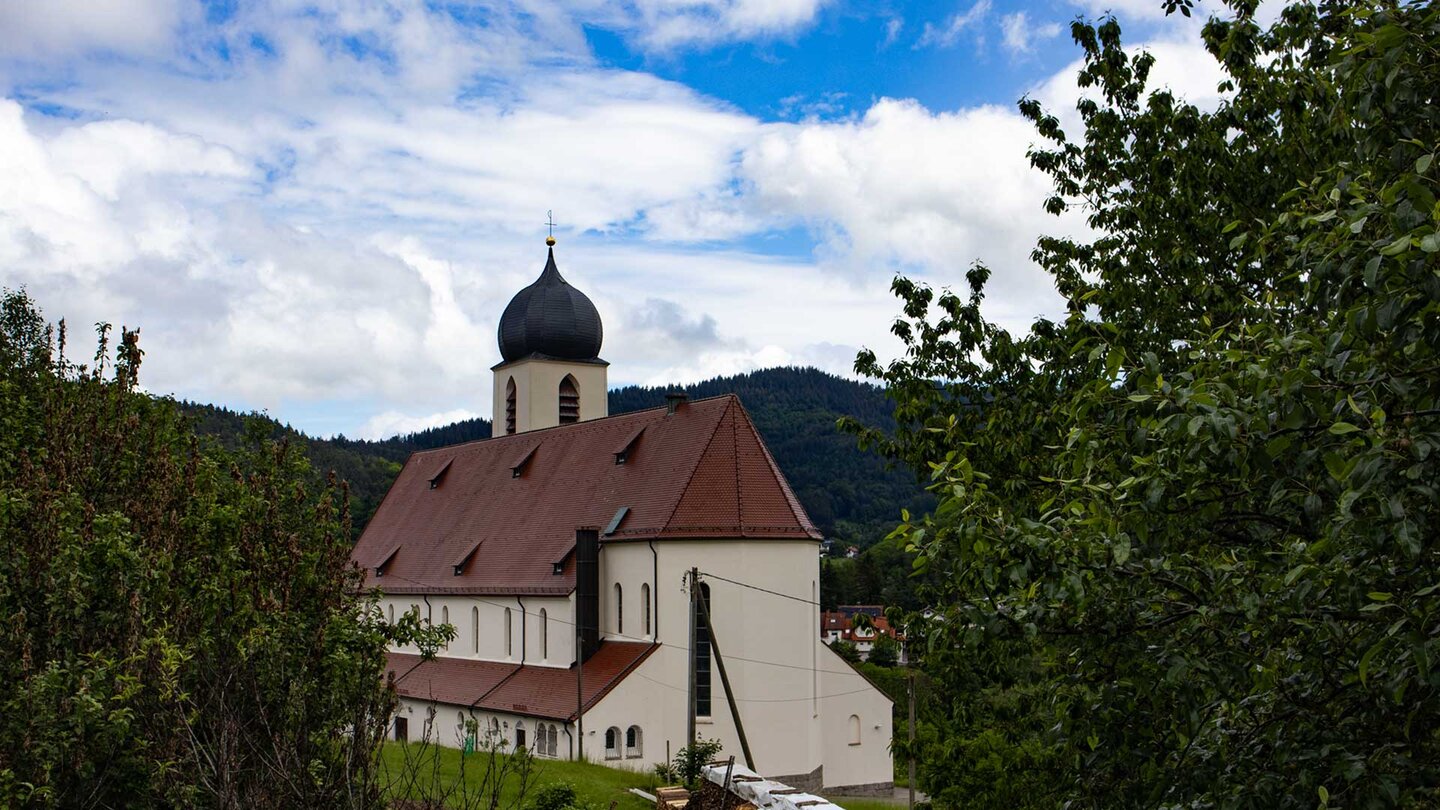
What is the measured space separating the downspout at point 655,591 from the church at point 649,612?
0.07 metres

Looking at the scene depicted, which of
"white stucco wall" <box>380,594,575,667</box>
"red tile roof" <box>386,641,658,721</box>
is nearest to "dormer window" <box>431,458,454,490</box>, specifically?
"white stucco wall" <box>380,594,575,667</box>

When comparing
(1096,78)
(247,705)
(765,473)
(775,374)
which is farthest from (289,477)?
(775,374)

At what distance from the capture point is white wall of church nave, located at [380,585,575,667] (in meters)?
→ 36.7

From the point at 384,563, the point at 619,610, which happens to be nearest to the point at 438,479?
the point at 384,563

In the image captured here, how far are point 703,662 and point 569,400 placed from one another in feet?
63.4

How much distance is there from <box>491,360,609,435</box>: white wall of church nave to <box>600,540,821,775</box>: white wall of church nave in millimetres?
16547

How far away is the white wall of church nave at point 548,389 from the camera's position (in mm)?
49656

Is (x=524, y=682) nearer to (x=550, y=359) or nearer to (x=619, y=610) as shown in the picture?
(x=619, y=610)

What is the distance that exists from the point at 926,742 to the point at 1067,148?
6.41 metres

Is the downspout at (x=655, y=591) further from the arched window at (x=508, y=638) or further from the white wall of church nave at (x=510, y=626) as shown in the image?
the arched window at (x=508, y=638)

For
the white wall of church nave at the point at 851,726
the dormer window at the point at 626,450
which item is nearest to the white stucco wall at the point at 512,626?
the dormer window at the point at 626,450

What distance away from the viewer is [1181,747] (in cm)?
554

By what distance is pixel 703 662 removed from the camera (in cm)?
3356

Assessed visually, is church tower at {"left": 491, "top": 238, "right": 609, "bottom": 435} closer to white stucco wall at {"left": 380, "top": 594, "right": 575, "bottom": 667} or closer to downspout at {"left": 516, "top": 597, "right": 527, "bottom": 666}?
white stucco wall at {"left": 380, "top": 594, "right": 575, "bottom": 667}
